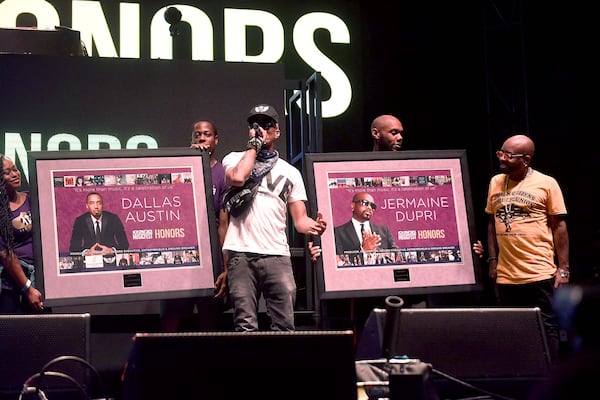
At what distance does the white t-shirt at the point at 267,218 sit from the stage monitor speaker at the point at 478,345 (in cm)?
176

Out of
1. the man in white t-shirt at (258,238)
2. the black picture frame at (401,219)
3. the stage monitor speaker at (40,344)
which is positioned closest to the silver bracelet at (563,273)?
the black picture frame at (401,219)

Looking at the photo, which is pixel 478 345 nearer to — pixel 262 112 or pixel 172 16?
pixel 262 112

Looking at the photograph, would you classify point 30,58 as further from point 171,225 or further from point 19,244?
point 171,225

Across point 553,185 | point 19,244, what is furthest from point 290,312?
point 553,185

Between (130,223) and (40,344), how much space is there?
1635mm

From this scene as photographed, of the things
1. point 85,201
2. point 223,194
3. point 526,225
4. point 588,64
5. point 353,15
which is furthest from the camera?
point 353,15

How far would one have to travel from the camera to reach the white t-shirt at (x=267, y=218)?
4332mm

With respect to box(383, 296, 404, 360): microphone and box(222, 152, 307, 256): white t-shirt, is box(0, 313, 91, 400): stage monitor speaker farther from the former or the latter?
box(222, 152, 307, 256): white t-shirt

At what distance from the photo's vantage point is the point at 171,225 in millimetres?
4418

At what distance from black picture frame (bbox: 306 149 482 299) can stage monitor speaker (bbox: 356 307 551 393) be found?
68.7 inches

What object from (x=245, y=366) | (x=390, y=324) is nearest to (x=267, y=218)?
(x=390, y=324)

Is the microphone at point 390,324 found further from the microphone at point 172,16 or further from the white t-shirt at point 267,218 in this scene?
the microphone at point 172,16

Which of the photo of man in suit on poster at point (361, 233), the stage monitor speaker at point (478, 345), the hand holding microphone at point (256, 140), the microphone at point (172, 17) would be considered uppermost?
the microphone at point (172, 17)

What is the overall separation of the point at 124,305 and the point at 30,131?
52.7 inches
